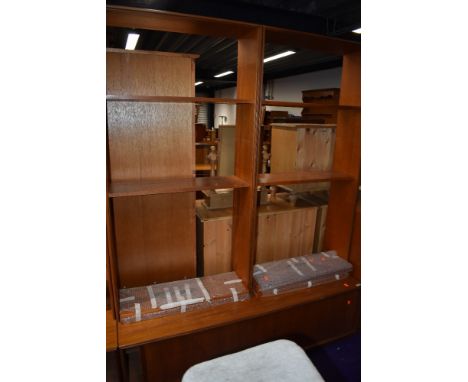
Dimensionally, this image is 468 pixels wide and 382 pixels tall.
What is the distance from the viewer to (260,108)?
175 centimetres

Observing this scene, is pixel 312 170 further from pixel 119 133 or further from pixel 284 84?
pixel 284 84

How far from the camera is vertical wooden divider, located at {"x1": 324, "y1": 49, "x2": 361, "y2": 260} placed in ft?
7.05

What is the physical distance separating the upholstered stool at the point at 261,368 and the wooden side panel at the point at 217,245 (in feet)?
3.16

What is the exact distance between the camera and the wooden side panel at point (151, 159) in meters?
1.74

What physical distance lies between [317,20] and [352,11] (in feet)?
1.07

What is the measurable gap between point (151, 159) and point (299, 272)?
53.0 inches

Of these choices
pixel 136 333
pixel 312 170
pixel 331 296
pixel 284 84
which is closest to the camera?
pixel 136 333

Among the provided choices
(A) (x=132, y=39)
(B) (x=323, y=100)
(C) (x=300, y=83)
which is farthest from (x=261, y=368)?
(C) (x=300, y=83)

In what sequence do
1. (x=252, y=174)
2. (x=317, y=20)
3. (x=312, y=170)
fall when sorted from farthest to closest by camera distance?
(x=317, y=20) < (x=312, y=170) < (x=252, y=174)

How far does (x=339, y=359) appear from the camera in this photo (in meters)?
2.23

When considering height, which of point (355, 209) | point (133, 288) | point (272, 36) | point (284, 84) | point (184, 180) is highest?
point (284, 84)

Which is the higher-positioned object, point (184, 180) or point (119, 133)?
point (119, 133)

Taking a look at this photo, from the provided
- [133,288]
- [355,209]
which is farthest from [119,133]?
[355,209]

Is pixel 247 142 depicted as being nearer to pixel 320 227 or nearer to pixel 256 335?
pixel 320 227
